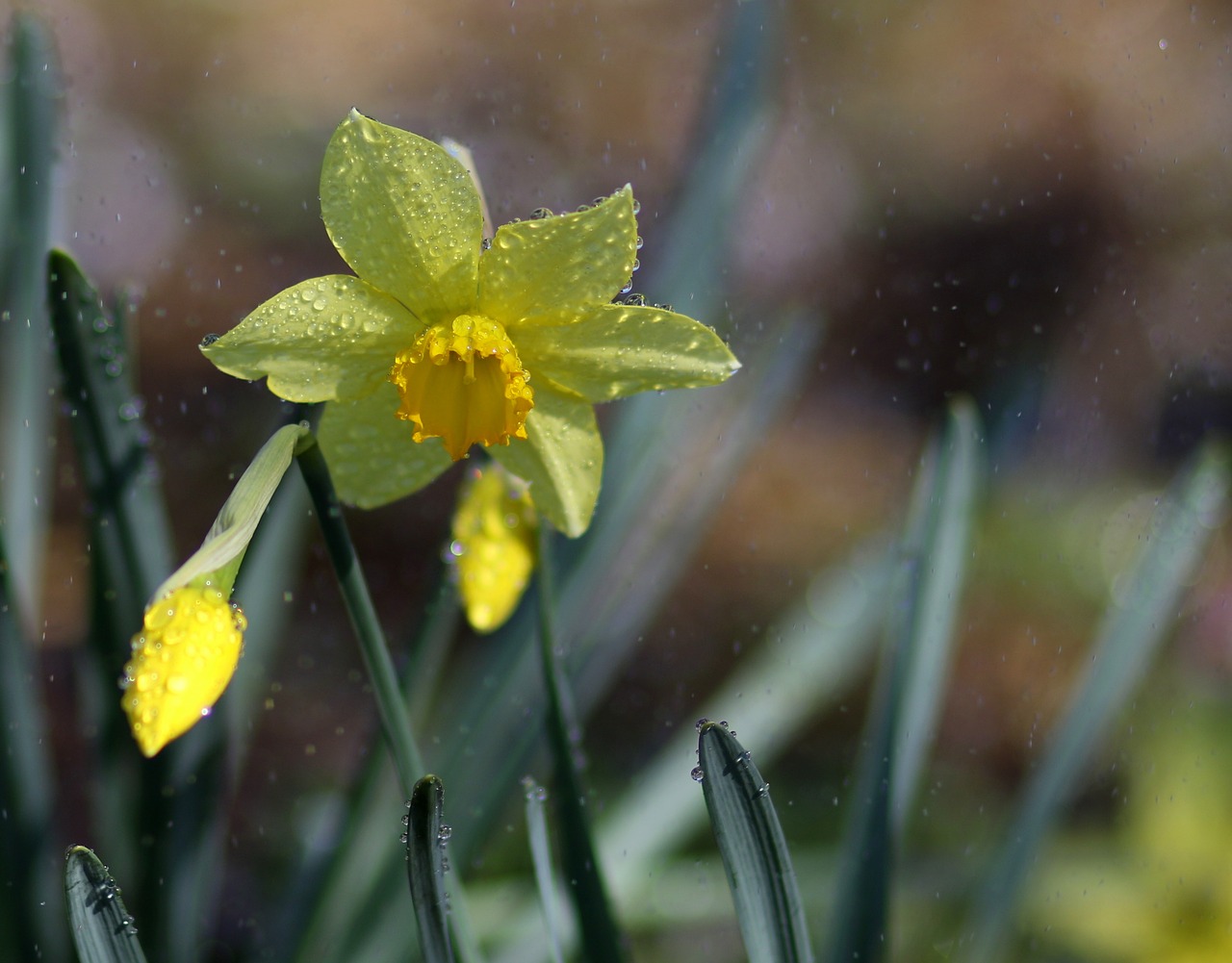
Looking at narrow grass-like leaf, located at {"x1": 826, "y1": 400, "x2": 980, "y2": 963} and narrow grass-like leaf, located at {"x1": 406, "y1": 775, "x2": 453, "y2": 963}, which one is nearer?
narrow grass-like leaf, located at {"x1": 406, "y1": 775, "x2": 453, "y2": 963}

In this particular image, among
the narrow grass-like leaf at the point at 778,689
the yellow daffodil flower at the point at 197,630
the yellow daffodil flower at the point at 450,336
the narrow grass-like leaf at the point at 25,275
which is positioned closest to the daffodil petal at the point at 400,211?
the yellow daffodil flower at the point at 450,336

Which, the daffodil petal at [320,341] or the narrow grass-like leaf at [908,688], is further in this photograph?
the narrow grass-like leaf at [908,688]

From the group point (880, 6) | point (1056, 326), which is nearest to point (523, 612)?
point (880, 6)

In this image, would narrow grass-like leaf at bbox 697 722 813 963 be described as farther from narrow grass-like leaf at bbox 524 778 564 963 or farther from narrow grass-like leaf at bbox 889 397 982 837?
narrow grass-like leaf at bbox 889 397 982 837

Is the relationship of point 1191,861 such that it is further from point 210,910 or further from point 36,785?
point 36,785

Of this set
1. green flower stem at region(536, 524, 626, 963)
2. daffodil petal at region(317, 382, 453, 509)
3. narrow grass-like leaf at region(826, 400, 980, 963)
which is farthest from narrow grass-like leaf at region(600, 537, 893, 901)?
daffodil petal at region(317, 382, 453, 509)

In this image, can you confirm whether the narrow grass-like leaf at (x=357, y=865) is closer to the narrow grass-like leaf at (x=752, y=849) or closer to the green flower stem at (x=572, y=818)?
the green flower stem at (x=572, y=818)
